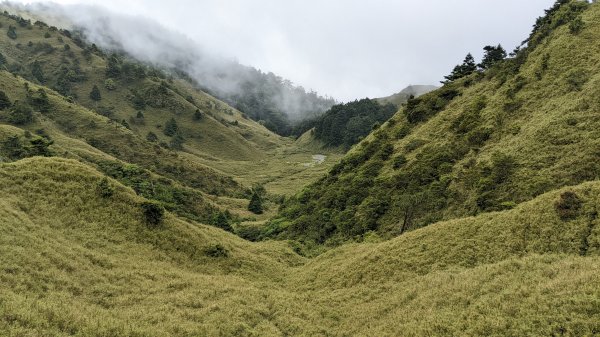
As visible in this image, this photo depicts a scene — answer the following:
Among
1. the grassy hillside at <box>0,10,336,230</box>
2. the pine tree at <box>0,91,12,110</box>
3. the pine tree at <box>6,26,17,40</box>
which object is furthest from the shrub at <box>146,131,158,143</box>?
the pine tree at <box>6,26,17,40</box>

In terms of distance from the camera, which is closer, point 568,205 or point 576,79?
point 568,205

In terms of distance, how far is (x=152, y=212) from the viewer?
32469 mm

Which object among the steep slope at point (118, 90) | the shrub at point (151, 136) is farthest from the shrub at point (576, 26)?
the shrub at point (151, 136)

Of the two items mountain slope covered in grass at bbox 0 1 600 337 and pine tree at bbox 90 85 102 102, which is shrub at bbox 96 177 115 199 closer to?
mountain slope covered in grass at bbox 0 1 600 337

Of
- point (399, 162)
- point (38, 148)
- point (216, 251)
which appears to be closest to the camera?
point (216, 251)

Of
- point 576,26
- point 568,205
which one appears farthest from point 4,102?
point 576,26

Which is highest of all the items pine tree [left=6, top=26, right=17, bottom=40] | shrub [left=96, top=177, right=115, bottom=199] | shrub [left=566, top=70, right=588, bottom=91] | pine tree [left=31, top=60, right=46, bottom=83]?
pine tree [left=6, top=26, right=17, bottom=40]

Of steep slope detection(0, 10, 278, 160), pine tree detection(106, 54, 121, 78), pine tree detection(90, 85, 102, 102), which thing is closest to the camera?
steep slope detection(0, 10, 278, 160)

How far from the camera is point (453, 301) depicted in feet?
59.3

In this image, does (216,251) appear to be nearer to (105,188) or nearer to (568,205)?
(105,188)

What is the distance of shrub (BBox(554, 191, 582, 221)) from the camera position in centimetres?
2184

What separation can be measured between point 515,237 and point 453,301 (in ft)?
25.1

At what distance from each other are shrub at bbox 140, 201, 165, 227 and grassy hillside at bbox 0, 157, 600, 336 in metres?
0.48

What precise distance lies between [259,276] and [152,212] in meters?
10.3
